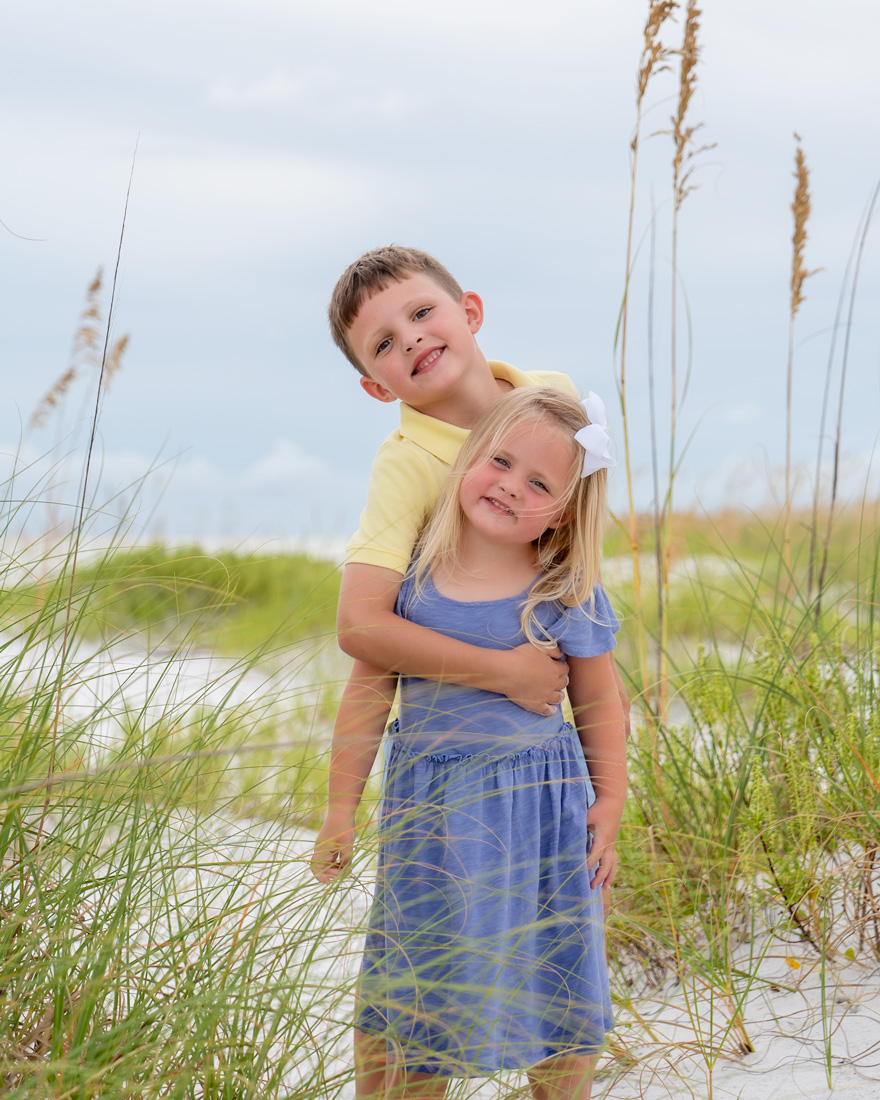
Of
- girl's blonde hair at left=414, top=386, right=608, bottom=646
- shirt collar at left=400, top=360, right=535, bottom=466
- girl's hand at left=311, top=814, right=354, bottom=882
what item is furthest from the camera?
shirt collar at left=400, top=360, right=535, bottom=466

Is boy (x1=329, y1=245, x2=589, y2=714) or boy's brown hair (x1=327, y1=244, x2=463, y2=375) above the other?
boy's brown hair (x1=327, y1=244, x2=463, y2=375)

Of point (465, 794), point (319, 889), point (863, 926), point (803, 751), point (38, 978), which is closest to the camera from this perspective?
point (38, 978)

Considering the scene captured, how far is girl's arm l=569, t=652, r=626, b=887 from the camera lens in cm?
175

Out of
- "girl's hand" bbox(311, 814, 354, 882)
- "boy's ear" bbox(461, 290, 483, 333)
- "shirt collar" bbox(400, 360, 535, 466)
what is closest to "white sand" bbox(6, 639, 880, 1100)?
"girl's hand" bbox(311, 814, 354, 882)

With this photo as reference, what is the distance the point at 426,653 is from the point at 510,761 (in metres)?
0.23

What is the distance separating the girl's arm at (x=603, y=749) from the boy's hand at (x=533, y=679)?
0.08 m

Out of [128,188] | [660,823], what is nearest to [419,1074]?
[660,823]

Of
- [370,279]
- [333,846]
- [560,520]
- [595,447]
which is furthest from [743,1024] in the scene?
[370,279]

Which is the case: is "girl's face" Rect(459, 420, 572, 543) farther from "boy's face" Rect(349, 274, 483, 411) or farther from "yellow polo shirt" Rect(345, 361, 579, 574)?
"boy's face" Rect(349, 274, 483, 411)

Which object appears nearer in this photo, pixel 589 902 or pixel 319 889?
pixel 319 889

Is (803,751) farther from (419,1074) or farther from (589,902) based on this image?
(419,1074)

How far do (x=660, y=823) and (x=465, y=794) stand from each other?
3.16ft

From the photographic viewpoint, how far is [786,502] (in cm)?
263

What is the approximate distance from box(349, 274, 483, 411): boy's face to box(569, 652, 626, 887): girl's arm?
0.55m
